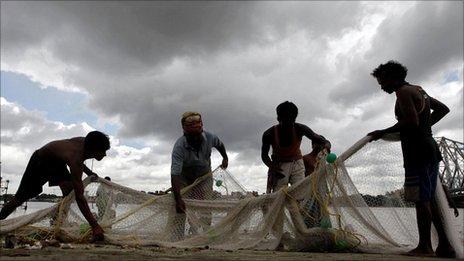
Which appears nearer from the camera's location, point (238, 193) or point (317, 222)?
point (317, 222)

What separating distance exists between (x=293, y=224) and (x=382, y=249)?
99cm

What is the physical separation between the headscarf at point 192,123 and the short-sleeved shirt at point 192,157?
0.19 metres

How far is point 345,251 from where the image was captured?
419 cm

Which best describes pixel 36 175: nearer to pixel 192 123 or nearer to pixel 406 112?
pixel 192 123

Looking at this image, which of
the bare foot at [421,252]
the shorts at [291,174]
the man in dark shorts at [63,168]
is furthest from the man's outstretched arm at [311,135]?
the man in dark shorts at [63,168]

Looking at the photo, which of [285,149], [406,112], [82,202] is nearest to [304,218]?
[285,149]

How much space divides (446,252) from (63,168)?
4.83 m

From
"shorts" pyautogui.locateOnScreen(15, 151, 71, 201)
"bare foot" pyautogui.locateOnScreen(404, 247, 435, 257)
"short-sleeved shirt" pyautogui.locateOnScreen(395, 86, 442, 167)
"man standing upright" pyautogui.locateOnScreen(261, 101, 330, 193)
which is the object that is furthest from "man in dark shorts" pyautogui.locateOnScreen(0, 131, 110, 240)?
"short-sleeved shirt" pyautogui.locateOnScreen(395, 86, 442, 167)

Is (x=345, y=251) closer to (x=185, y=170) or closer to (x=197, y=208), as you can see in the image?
(x=197, y=208)

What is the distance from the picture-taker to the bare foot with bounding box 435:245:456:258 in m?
3.72

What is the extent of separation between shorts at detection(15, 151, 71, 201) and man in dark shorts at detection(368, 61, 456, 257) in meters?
4.25

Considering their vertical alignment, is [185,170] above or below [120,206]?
above

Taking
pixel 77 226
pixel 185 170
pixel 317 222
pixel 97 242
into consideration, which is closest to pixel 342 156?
pixel 317 222

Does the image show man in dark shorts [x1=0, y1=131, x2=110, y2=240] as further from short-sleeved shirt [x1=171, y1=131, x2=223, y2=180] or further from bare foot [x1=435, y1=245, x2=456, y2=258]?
bare foot [x1=435, y1=245, x2=456, y2=258]
